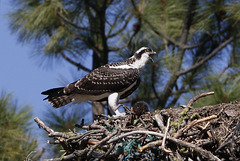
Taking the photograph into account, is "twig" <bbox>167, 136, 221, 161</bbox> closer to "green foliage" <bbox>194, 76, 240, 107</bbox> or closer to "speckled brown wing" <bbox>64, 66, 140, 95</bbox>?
"speckled brown wing" <bbox>64, 66, 140, 95</bbox>

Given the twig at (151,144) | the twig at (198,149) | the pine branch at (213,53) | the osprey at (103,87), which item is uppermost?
the osprey at (103,87)

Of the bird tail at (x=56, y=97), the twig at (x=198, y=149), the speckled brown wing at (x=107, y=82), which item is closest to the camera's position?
the twig at (x=198, y=149)

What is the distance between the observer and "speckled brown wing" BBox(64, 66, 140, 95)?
217 inches

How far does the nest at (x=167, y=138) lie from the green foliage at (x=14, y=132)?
7.99ft

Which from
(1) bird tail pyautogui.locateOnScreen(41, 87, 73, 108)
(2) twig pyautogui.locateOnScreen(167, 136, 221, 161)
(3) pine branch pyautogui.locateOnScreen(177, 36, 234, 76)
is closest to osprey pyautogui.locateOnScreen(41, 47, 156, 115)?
(1) bird tail pyautogui.locateOnScreen(41, 87, 73, 108)

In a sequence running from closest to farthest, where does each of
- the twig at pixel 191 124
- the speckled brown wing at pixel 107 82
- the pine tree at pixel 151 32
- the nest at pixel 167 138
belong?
1. the nest at pixel 167 138
2. the twig at pixel 191 124
3. the speckled brown wing at pixel 107 82
4. the pine tree at pixel 151 32

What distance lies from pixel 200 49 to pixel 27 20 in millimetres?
3404

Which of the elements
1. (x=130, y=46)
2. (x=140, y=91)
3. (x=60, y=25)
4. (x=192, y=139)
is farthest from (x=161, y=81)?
(x=192, y=139)

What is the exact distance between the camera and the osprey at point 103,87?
5465 mm

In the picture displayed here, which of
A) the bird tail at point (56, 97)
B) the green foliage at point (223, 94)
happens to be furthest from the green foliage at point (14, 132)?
the green foliage at point (223, 94)

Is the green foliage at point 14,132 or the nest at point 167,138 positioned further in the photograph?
the green foliage at point 14,132

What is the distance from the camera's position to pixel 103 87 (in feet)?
18.2

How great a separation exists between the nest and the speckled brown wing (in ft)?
4.45

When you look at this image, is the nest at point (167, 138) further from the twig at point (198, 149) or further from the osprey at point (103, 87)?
the osprey at point (103, 87)
